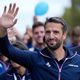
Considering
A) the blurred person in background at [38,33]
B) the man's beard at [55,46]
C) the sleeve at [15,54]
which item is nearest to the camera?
the sleeve at [15,54]

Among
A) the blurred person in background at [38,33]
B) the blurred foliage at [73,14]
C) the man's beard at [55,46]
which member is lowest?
the blurred foliage at [73,14]

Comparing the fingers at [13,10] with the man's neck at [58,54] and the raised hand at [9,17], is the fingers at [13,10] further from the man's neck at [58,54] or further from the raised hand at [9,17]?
the man's neck at [58,54]

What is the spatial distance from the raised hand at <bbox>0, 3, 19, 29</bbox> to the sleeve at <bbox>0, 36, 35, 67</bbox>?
21 cm

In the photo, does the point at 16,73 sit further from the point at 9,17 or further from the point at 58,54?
the point at 9,17

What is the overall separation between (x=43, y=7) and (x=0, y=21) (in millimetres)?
4378

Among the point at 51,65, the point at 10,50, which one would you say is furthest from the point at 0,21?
the point at 51,65

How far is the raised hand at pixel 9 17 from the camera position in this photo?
7.86 metres

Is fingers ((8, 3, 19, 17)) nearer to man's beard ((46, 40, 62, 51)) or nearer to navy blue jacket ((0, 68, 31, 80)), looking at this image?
man's beard ((46, 40, 62, 51))

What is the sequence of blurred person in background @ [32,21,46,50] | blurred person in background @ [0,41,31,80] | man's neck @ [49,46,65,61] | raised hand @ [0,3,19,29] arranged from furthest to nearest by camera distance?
blurred person in background @ [32,21,46,50], blurred person in background @ [0,41,31,80], man's neck @ [49,46,65,61], raised hand @ [0,3,19,29]

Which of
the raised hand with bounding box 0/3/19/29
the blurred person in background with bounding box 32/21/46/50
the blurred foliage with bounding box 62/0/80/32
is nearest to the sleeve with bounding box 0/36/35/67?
the raised hand with bounding box 0/3/19/29

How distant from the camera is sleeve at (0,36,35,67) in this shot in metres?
8.03

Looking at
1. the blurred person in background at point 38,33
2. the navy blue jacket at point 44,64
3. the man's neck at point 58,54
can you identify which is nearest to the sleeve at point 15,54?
the navy blue jacket at point 44,64

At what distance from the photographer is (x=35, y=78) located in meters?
8.15

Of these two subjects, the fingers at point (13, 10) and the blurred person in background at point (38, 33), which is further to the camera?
the blurred person in background at point (38, 33)
